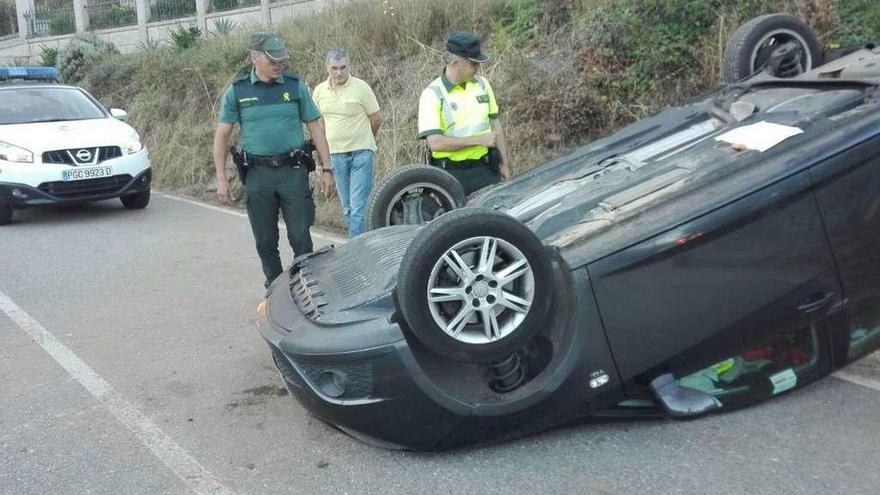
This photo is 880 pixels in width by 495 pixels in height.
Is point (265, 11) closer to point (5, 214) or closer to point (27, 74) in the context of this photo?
point (27, 74)

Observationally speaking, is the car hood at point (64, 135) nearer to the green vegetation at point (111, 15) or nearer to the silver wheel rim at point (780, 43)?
the silver wheel rim at point (780, 43)

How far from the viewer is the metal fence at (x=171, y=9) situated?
22.4 metres

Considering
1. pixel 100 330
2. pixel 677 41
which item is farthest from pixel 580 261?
pixel 677 41

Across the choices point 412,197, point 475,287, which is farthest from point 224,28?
point 475,287

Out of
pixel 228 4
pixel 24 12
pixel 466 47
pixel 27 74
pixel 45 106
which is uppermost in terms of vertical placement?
pixel 24 12

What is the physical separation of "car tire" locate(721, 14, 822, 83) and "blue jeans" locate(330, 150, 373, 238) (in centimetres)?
340

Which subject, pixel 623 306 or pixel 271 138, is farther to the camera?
pixel 271 138

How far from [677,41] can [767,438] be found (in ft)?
21.0

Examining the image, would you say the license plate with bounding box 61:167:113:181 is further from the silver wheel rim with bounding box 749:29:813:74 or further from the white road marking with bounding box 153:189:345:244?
the silver wheel rim with bounding box 749:29:813:74

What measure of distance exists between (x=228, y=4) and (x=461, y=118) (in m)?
16.7

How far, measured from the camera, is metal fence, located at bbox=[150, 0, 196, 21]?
73.6 ft

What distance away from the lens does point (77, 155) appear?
10.2 m

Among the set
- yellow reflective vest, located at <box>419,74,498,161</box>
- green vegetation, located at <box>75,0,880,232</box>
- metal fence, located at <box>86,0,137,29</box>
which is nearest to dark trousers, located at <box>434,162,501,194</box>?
yellow reflective vest, located at <box>419,74,498,161</box>

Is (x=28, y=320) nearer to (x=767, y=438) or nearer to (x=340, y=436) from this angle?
(x=340, y=436)
